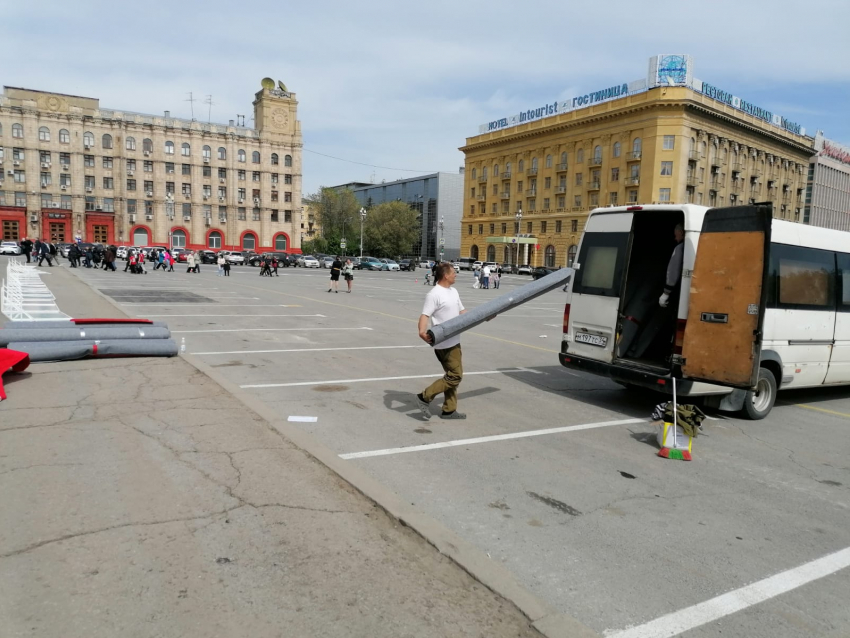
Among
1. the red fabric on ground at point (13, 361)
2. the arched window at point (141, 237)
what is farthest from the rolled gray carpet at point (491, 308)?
the arched window at point (141, 237)

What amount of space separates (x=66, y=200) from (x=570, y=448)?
93.3m

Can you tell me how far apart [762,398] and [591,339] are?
2.11 meters

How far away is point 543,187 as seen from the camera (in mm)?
85312

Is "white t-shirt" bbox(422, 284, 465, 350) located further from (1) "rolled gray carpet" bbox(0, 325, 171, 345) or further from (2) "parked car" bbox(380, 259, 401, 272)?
(2) "parked car" bbox(380, 259, 401, 272)

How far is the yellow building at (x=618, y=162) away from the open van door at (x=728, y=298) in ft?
229

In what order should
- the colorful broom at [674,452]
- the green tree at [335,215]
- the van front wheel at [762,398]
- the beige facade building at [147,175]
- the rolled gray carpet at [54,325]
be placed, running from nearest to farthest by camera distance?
the colorful broom at [674,452]
the van front wheel at [762,398]
the rolled gray carpet at [54,325]
the beige facade building at [147,175]
the green tree at [335,215]

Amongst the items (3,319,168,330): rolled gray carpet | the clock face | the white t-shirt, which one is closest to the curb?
the white t-shirt

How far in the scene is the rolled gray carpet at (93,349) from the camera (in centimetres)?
884

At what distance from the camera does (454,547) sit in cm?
380

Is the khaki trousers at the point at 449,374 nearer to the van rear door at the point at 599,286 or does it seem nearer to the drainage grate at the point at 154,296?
the van rear door at the point at 599,286

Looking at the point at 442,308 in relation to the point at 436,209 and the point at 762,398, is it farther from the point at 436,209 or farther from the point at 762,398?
the point at 436,209

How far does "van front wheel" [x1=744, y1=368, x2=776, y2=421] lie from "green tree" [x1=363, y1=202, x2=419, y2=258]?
9446 cm

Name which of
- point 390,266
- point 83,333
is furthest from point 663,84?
point 83,333

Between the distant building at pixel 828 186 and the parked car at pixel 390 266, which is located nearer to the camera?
the parked car at pixel 390 266
